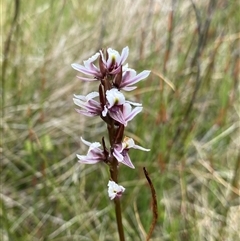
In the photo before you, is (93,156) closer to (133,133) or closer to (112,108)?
(112,108)

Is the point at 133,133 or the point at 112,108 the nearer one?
the point at 112,108

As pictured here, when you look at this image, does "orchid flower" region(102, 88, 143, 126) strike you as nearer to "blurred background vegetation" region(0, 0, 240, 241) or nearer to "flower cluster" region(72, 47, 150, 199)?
"flower cluster" region(72, 47, 150, 199)

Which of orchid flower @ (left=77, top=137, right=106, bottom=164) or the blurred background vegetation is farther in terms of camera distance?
the blurred background vegetation

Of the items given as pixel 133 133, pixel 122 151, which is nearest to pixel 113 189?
pixel 122 151

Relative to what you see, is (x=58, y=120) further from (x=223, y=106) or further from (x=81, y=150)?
(x=223, y=106)

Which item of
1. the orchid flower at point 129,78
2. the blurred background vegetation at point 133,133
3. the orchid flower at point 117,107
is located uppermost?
the orchid flower at point 129,78

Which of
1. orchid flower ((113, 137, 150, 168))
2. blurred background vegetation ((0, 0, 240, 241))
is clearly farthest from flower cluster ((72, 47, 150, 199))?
blurred background vegetation ((0, 0, 240, 241))

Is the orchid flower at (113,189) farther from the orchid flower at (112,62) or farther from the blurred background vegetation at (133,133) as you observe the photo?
the blurred background vegetation at (133,133)

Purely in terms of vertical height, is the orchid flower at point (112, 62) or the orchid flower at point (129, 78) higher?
the orchid flower at point (112, 62)

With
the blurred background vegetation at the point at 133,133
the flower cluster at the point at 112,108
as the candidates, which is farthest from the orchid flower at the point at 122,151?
the blurred background vegetation at the point at 133,133
